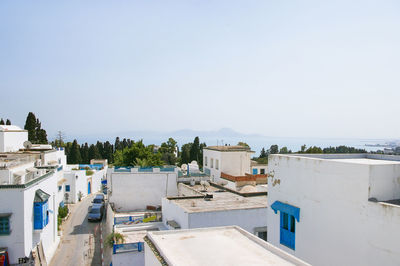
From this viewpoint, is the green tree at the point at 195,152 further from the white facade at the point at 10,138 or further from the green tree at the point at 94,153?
the white facade at the point at 10,138

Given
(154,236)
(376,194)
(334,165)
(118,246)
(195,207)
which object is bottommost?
(118,246)

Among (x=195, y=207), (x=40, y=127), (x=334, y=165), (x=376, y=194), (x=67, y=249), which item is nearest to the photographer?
(x=376, y=194)

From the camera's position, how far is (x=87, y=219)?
2753 cm

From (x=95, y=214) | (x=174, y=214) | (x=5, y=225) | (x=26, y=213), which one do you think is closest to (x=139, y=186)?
(x=95, y=214)

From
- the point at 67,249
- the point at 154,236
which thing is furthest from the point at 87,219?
the point at 154,236

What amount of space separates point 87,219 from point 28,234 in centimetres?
1273

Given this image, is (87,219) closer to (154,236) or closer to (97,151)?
(154,236)

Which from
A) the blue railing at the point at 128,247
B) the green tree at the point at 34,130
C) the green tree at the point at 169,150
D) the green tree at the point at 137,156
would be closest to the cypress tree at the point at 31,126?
the green tree at the point at 34,130

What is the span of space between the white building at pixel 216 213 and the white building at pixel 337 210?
5.74 meters

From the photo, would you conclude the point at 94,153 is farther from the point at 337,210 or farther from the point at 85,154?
the point at 337,210

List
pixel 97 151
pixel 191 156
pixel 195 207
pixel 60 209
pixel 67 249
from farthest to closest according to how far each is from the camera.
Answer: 1. pixel 97 151
2. pixel 191 156
3. pixel 60 209
4. pixel 67 249
5. pixel 195 207

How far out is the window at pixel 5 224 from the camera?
1435cm

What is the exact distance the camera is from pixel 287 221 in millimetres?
9055

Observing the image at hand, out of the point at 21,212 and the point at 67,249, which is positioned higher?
the point at 21,212
